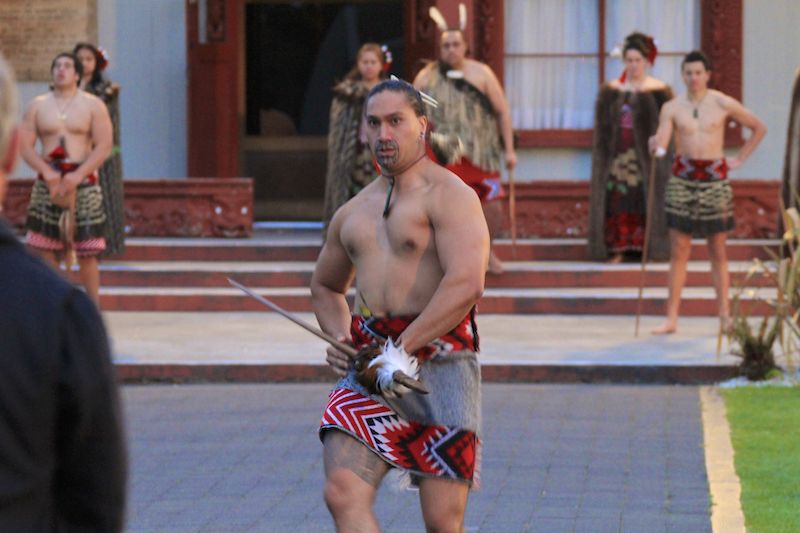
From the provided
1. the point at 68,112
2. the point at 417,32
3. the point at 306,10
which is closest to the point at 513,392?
the point at 68,112

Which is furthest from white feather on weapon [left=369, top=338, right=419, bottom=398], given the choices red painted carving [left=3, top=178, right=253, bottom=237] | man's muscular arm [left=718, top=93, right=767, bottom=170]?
red painted carving [left=3, top=178, right=253, bottom=237]

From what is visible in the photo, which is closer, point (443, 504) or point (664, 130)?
point (443, 504)

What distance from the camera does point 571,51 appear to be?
14.6 m

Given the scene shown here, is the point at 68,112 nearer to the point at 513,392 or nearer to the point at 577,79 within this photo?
the point at 513,392

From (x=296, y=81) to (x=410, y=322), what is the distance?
12.0 m

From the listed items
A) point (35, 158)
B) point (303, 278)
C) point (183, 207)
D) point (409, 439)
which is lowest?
point (303, 278)

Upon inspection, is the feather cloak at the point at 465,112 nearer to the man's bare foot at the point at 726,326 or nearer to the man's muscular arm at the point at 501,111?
the man's muscular arm at the point at 501,111

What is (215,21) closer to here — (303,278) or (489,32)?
(489,32)

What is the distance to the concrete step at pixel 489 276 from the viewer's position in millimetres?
12227

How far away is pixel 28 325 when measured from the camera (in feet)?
6.51

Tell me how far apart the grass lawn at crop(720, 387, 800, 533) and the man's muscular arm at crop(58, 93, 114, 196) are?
489 cm

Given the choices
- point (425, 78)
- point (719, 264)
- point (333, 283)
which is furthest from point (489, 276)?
point (333, 283)

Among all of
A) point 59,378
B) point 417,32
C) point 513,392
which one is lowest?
point 513,392

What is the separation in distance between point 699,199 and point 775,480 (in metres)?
4.25
